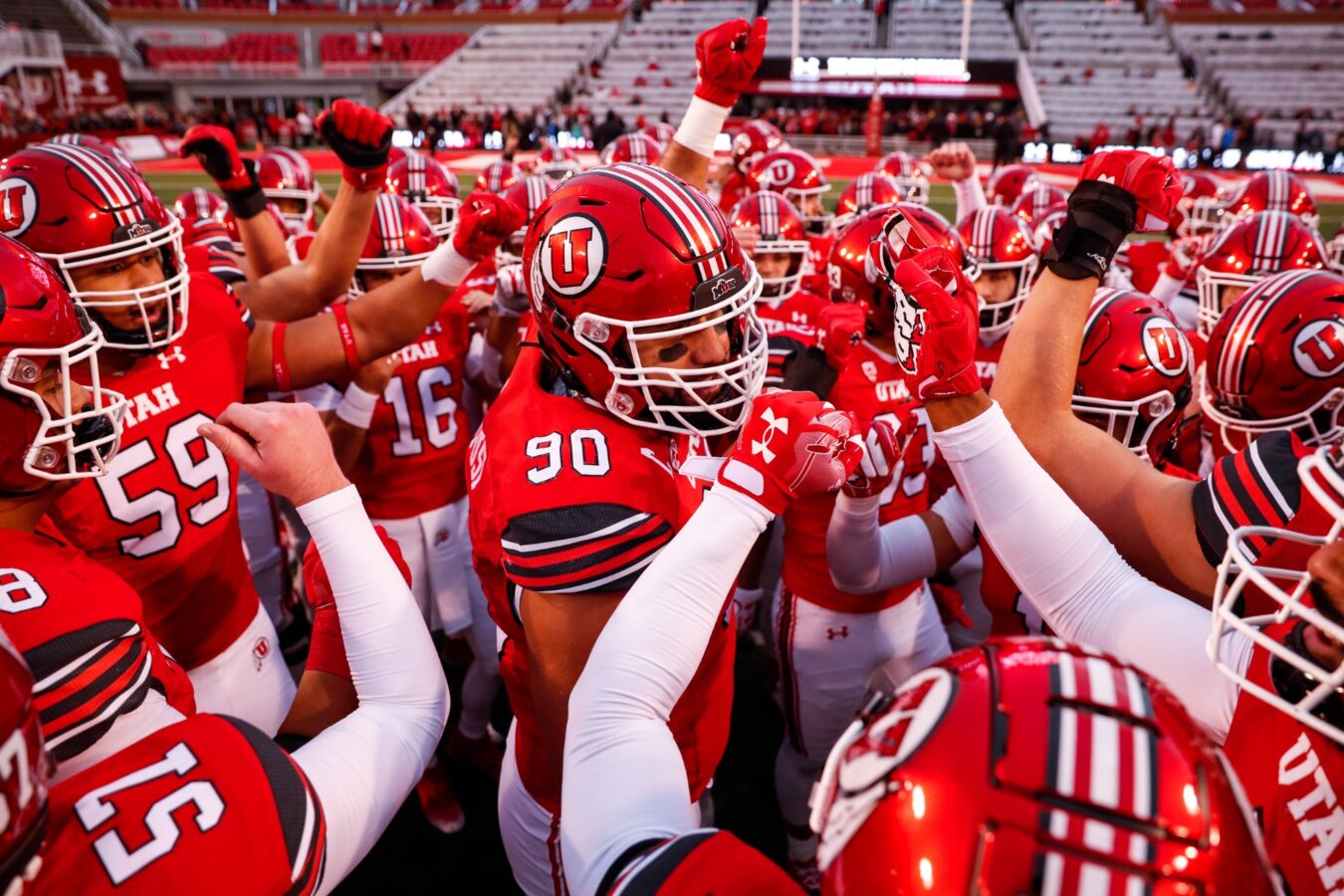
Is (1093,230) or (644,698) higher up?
(1093,230)

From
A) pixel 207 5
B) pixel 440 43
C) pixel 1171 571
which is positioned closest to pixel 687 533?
pixel 1171 571

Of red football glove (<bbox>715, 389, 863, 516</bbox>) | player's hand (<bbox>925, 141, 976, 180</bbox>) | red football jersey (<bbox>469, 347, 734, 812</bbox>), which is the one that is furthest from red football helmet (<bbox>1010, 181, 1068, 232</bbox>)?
red football glove (<bbox>715, 389, 863, 516</bbox>)

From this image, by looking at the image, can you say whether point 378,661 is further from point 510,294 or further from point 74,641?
point 510,294

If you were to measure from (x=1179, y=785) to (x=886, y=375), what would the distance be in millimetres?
2574

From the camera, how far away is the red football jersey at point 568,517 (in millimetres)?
1670

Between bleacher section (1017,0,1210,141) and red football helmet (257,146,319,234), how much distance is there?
24015 millimetres

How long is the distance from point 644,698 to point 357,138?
267 centimetres

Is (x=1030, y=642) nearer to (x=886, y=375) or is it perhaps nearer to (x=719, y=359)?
(x=719, y=359)

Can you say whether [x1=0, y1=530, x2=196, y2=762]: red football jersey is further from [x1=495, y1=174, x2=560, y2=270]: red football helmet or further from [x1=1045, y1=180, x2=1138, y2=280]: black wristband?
[x1=495, y1=174, x2=560, y2=270]: red football helmet

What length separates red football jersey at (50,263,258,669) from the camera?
234 centimetres

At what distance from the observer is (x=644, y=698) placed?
4.57 feet

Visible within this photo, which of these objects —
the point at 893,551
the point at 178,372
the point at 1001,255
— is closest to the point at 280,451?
the point at 178,372

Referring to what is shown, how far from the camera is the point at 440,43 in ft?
115

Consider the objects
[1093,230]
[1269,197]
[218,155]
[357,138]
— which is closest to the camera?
[1093,230]
